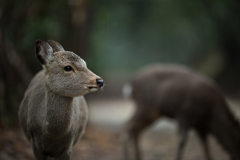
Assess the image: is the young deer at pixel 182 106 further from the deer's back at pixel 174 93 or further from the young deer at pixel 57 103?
the young deer at pixel 57 103

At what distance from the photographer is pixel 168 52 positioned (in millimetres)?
24750

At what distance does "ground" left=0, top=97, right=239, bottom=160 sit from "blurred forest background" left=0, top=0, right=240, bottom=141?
856 millimetres

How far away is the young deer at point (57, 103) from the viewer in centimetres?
379

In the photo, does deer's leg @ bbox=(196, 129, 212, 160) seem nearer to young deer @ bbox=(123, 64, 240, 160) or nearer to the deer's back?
young deer @ bbox=(123, 64, 240, 160)

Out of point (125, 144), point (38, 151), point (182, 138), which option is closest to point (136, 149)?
point (125, 144)

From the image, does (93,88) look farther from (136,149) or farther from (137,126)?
(136,149)

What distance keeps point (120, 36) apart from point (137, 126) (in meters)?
17.2

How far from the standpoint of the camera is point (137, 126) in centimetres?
820

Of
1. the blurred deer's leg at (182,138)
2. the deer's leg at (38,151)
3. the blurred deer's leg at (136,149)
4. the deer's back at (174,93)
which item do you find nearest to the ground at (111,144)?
the blurred deer's leg at (136,149)

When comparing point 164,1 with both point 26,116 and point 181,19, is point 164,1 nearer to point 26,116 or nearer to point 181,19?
point 181,19

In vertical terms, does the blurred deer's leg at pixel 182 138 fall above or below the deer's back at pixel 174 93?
below

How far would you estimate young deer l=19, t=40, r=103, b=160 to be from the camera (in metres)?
3.79

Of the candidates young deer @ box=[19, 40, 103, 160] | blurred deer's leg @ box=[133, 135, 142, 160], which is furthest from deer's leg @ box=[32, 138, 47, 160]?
blurred deer's leg @ box=[133, 135, 142, 160]

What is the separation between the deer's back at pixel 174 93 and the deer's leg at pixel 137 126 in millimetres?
123
